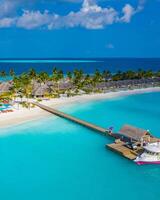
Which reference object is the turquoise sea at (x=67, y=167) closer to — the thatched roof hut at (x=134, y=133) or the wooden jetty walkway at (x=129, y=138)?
the wooden jetty walkway at (x=129, y=138)

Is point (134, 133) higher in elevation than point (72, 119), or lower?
higher

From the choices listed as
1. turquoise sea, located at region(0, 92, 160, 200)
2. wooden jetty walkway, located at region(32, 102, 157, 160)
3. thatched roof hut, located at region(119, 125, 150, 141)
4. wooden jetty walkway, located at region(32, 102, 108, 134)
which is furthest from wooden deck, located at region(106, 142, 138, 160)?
wooden jetty walkway, located at region(32, 102, 108, 134)

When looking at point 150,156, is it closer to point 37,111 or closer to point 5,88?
point 37,111

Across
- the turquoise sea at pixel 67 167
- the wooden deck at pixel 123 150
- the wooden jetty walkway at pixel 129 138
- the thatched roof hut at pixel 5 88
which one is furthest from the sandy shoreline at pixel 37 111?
the wooden deck at pixel 123 150

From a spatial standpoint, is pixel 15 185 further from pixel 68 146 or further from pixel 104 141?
pixel 104 141

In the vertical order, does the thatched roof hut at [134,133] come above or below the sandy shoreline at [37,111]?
above

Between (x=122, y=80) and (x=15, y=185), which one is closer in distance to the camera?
(x=15, y=185)

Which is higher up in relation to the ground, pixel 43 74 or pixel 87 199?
pixel 43 74

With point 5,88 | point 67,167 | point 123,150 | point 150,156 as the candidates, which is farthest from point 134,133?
point 5,88

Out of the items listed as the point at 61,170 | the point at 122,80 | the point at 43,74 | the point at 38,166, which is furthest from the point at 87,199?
the point at 122,80
